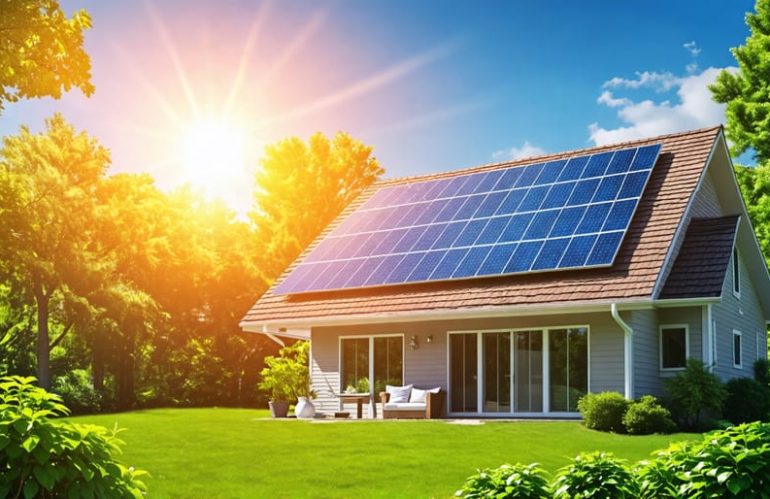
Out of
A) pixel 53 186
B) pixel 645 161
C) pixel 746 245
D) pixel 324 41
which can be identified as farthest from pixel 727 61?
pixel 53 186

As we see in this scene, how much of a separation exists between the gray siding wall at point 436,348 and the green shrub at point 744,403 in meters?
2.85

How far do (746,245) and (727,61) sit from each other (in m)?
13.0

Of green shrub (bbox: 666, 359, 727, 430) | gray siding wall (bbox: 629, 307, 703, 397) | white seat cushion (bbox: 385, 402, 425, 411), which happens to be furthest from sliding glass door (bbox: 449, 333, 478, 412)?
green shrub (bbox: 666, 359, 727, 430)

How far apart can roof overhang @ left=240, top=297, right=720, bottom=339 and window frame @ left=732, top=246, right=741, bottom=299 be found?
4092 millimetres

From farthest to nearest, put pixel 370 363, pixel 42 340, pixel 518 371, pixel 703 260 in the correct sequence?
pixel 42 340 < pixel 370 363 < pixel 518 371 < pixel 703 260

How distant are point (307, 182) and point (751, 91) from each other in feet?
64.0

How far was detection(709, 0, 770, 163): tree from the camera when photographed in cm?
3416

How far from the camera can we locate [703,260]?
21.0 metres

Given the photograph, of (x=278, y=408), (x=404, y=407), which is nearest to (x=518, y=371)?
(x=404, y=407)

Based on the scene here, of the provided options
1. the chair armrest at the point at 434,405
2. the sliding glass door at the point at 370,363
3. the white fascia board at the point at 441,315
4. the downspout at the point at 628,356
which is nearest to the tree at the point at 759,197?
the downspout at the point at 628,356

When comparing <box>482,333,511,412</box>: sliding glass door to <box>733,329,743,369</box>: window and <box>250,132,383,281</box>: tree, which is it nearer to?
<box>733,329,743,369</box>: window

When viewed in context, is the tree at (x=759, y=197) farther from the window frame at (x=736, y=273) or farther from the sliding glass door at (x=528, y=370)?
the sliding glass door at (x=528, y=370)

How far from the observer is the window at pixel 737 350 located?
78.8 feet

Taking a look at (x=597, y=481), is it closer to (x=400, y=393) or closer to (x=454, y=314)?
(x=454, y=314)
